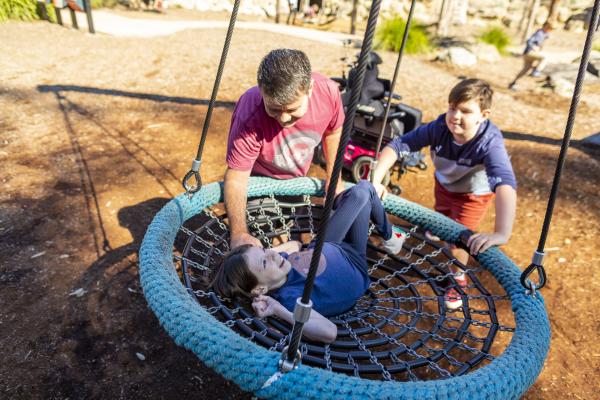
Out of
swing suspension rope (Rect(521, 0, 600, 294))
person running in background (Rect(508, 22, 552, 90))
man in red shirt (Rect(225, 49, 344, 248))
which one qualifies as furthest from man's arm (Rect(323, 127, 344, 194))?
person running in background (Rect(508, 22, 552, 90))

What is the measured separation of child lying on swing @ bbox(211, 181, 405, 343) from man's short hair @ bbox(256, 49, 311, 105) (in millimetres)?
629

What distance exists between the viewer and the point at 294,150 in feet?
8.11

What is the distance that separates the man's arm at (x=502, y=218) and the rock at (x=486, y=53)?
842cm

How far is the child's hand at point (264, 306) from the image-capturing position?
1731 mm

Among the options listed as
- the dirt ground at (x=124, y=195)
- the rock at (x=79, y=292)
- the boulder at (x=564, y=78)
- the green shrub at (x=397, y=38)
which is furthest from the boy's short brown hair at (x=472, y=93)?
the green shrub at (x=397, y=38)

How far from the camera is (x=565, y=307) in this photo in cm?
290

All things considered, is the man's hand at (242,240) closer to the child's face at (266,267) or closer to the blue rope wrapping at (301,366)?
the child's face at (266,267)

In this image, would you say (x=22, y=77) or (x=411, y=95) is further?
(x=411, y=95)

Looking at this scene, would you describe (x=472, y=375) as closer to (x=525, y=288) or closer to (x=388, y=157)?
(x=525, y=288)

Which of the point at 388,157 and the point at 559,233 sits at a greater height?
the point at 388,157

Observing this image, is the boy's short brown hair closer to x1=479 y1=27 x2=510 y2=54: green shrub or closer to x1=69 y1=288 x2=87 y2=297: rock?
x1=69 y1=288 x2=87 y2=297: rock

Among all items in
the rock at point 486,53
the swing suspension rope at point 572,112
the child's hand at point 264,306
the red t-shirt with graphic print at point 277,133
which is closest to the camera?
the swing suspension rope at point 572,112

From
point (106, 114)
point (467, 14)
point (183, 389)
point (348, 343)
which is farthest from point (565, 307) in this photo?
point (467, 14)

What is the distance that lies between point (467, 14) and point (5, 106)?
16829mm
